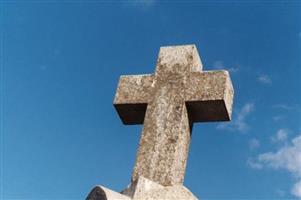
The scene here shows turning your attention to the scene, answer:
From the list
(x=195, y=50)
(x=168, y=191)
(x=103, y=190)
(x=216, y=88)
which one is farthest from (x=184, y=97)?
(x=103, y=190)

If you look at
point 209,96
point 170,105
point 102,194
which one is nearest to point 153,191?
point 102,194

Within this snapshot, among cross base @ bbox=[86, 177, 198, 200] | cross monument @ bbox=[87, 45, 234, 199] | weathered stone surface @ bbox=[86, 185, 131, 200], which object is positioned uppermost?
cross monument @ bbox=[87, 45, 234, 199]

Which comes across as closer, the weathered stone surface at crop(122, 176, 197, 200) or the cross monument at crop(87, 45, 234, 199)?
the weathered stone surface at crop(122, 176, 197, 200)

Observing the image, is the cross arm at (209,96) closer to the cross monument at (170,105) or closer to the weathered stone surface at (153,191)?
the cross monument at (170,105)

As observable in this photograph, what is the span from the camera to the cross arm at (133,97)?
4.60m

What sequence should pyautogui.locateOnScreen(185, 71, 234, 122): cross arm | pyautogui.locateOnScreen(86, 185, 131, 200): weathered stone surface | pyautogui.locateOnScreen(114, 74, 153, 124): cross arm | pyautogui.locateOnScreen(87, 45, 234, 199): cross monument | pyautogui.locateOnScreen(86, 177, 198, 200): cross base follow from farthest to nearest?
pyautogui.locateOnScreen(114, 74, 153, 124): cross arm
pyautogui.locateOnScreen(185, 71, 234, 122): cross arm
pyautogui.locateOnScreen(87, 45, 234, 199): cross monument
pyautogui.locateOnScreen(86, 177, 198, 200): cross base
pyautogui.locateOnScreen(86, 185, 131, 200): weathered stone surface

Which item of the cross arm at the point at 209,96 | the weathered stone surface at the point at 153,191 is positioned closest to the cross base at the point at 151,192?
the weathered stone surface at the point at 153,191

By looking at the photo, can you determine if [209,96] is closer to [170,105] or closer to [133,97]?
[170,105]

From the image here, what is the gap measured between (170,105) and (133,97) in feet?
1.52

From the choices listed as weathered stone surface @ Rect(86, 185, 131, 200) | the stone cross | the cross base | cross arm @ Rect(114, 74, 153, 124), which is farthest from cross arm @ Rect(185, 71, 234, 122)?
weathered stone surface @ Rect(86, 185, 131, 200)

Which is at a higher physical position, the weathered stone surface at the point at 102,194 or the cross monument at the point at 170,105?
the cross monument at the point at 170,105

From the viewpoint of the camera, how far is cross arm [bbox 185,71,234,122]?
14.2 ft

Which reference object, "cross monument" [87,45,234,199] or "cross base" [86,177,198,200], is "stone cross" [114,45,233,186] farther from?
"cross base" [86,177,198,200]

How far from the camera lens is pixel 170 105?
436 centimetres
